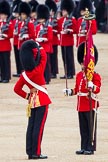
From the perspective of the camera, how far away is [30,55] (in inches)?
457

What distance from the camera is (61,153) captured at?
12.0 meters

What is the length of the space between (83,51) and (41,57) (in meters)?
0.78

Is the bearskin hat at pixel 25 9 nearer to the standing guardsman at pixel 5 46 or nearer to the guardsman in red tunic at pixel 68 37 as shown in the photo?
the standing guardsman at pixel 5 46

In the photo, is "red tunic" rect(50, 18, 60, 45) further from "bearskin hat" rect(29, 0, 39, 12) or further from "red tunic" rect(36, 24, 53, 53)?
"bearskin hat" rect(29, 0, 39, 12)

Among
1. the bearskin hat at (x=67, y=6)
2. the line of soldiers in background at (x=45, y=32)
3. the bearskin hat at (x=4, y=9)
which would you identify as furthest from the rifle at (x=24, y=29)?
the bearskin hat at (x=67, y=6)

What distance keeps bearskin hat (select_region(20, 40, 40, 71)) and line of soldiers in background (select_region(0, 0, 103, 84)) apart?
7.33 metres

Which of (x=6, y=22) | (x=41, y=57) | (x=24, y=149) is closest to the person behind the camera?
(x=41, y=57)

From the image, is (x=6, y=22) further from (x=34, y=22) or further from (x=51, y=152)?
(x=51, y=152)

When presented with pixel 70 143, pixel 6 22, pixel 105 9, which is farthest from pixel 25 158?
pixel 105 9

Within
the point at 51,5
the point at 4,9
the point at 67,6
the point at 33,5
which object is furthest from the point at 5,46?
the point at 33,5

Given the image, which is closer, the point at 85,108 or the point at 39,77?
the point at 39,77

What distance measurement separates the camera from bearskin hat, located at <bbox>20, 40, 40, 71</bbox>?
37.9 ft

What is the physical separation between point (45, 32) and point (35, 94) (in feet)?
24.3

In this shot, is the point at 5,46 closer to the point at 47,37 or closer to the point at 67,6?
the point at 47,37
